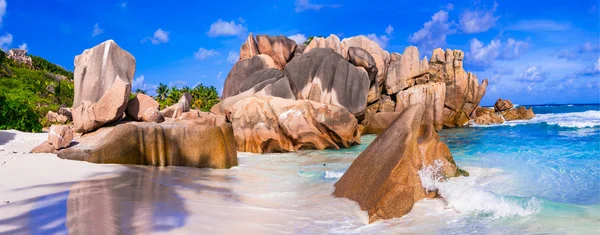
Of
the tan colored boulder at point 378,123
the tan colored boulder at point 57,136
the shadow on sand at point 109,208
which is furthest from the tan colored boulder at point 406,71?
the shadow on sand at point 109,208

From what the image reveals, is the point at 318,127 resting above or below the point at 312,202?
above

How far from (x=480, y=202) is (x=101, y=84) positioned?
13512 millimetres

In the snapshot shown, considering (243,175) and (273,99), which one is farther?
→ (273,99)

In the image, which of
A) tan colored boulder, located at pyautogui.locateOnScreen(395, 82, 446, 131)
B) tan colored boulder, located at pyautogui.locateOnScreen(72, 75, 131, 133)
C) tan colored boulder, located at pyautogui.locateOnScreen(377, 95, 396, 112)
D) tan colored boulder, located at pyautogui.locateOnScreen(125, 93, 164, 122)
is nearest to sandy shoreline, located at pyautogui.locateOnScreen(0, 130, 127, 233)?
tan colored boulder, located at pyautogui.locateOnScreen(72, 75, 131, 133)

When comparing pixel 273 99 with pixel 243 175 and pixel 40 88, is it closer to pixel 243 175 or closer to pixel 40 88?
pixel 243 175

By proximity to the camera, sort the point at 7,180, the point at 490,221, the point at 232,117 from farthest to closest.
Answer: the point at 232,117 → the point at 7,180 → the point at 490,221

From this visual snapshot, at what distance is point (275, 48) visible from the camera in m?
36.2

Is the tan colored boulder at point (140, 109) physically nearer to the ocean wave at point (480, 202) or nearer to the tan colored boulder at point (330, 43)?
the ocean wave at point (480, 202)

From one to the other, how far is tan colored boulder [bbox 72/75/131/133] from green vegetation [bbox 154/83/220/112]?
32525 millimetres

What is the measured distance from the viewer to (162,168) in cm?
987

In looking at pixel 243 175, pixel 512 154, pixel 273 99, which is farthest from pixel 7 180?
pixel 512 154

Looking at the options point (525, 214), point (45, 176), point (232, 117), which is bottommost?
point (525, 214)

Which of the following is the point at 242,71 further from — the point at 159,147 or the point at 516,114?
the point at 516,114

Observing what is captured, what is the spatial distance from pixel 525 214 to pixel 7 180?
813 centimetres
